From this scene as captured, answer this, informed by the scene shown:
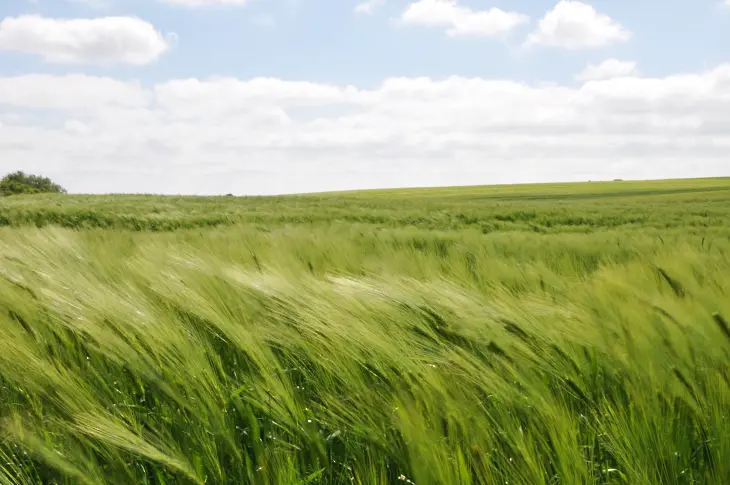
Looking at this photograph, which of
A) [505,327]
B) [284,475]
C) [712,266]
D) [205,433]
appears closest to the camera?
[284,475]

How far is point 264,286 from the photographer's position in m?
1.77

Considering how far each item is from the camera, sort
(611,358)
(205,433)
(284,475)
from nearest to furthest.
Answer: (284,475) → (205,433) → (611,358)

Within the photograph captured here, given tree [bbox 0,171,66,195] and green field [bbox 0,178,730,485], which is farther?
tree [bbox 0,171,66,195]

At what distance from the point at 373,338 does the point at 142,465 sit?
1.77 feet

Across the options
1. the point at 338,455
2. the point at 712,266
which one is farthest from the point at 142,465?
the point at 712,266

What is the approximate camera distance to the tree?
53.3m

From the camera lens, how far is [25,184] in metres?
55.2

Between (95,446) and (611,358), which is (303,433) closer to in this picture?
(95,446)

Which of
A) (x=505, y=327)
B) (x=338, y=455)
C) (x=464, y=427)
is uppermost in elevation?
(x=505, y=327)

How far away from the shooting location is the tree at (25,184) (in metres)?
53.3

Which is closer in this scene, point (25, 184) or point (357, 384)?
point (357, 384)

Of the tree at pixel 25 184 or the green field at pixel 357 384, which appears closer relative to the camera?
the green field at pixel 357 384

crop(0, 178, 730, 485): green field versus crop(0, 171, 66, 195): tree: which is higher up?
crop(0, 171, 66, 195): tree

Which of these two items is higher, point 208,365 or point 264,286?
point 264,286
